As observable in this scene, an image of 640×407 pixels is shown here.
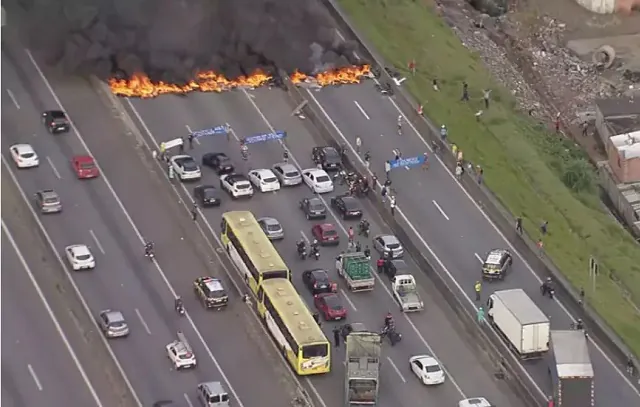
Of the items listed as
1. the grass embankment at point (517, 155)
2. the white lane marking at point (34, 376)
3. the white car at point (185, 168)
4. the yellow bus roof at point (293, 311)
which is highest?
the white car at point (185, 168)

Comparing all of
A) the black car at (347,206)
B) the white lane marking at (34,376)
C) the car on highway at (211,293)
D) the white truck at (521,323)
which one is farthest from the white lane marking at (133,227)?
the white truck at (521,323)

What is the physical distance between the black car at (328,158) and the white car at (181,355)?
1884 cm

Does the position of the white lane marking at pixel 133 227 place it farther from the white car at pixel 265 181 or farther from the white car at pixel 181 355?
the white car at pixel 265 181

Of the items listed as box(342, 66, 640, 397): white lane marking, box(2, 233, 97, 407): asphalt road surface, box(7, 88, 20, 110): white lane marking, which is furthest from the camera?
box(7, 88, 20, 110): white lane marking

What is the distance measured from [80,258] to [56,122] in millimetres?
13925

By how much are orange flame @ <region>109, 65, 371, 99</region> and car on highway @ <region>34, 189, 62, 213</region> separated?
41.2 ft

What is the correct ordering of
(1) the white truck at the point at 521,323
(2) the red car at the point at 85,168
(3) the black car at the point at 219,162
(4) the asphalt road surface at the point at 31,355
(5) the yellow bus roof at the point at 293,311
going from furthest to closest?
(3) the black car at the point at 219,162, (2) the red car at the point at 85,168, (1) the white truck at the point at 521,323, (5) the yellow bus roof at the point at 293,311, (4) the asphalt road surface at the point at 31,355

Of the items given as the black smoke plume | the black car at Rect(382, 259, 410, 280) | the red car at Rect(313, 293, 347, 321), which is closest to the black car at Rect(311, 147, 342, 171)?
the black smoke plume

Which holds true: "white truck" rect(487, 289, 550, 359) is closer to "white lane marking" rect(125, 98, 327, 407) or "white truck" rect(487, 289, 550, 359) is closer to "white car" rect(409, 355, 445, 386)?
"white car" rect(409, 355, 445, 386)

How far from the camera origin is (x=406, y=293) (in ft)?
323

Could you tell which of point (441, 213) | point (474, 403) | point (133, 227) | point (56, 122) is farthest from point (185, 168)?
point (474, 403)

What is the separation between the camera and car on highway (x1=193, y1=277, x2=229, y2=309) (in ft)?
316

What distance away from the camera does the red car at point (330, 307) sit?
96.0 metres

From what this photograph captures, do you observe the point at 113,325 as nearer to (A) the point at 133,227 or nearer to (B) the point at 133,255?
(B) the point at 133,255
